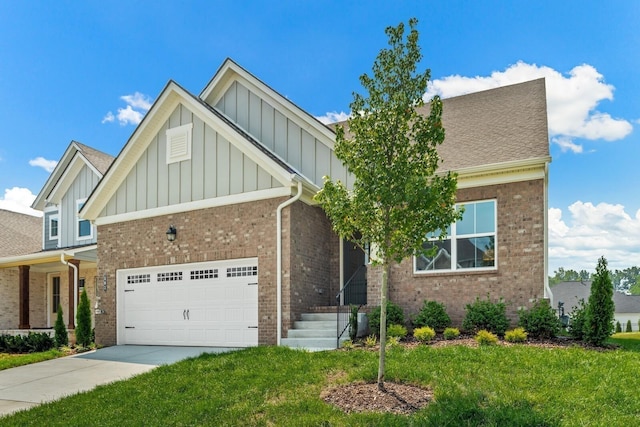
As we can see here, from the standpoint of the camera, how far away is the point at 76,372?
995 cm

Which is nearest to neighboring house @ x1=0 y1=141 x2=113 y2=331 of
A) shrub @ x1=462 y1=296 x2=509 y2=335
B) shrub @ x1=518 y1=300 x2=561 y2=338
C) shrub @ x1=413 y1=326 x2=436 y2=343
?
shrub @ x1=413 y1=326 x2=436 y2=343

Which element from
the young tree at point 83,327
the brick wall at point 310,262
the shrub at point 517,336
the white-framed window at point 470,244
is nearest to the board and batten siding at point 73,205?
the young tree at point 83,327

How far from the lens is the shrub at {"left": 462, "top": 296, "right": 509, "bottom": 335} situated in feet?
33.8

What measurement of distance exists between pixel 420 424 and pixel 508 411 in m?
0.96

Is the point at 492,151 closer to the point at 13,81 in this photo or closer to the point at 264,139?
the point at 264,139

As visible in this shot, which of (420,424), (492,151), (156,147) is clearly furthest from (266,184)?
(420,424)

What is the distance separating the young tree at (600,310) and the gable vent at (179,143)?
9799mm

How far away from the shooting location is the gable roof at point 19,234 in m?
21.5

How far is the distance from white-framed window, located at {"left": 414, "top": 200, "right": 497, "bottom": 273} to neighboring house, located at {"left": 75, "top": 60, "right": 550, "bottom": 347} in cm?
2

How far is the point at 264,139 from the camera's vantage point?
45.8 feet

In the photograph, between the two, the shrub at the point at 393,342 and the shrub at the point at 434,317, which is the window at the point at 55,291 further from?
the shrub at the point at 393,342

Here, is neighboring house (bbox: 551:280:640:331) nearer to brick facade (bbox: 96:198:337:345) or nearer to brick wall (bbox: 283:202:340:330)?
brick wall (bbox: 283:202:340:330)

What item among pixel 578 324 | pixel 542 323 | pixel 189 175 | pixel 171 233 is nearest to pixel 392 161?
pixel 542 323

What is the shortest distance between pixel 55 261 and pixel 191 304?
913 centimetres
